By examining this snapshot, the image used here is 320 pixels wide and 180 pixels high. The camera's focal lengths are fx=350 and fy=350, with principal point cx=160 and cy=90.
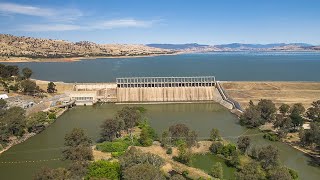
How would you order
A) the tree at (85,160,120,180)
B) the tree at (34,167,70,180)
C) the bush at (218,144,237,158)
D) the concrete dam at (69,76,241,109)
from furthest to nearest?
the concrete dam at (69,76,241,109) → the bush at (218,144,237,158) → the tree at (85,160,120,180) → the tree at (34,167,70,180)

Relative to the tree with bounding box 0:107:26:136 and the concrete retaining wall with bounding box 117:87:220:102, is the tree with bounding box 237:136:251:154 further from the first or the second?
the concrete retaining wall with bounding box 117:87:220:102

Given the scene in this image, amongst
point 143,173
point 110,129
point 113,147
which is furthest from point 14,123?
point 143,173

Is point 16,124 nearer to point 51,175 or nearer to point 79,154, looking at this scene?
point 79,154

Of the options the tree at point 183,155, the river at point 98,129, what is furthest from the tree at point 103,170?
the tree at point 183,155

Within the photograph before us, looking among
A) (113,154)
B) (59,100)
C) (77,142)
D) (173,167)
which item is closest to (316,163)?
(173,167)

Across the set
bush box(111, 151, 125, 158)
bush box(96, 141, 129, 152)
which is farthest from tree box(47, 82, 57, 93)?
bush box(111, 151, 125, 158)

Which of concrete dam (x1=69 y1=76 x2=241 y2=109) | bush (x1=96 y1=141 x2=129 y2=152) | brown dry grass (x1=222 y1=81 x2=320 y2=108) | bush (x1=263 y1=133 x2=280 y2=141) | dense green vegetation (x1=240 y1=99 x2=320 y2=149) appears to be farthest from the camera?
concrete dam (x1=69 y1=76 x2=241 y2=109)

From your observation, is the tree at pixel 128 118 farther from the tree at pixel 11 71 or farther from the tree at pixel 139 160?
the tree at pixel 11 71
